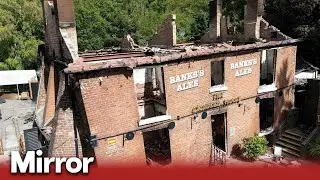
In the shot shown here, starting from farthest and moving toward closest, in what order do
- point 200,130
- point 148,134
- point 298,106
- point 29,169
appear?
point 298,106 → point 148,134 → point 200,130 → point 29,169

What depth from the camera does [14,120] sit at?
81.4ft

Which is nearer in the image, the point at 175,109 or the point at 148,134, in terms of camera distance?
the point at 175,109

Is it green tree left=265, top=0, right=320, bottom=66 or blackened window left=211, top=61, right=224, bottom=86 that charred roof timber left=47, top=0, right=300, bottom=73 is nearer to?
blackened window left=211, top=61, right=224, bottom=86

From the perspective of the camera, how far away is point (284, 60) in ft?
56.7

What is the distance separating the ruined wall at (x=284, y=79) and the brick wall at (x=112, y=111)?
8.18 metres

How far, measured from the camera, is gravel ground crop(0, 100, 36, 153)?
2073 cm

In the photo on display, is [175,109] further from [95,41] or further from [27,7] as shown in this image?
[27,7]

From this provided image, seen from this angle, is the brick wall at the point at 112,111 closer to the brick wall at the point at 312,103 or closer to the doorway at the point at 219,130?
the doorway at the point at 219,130

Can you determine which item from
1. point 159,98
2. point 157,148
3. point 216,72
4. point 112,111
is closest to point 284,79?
point 216,72

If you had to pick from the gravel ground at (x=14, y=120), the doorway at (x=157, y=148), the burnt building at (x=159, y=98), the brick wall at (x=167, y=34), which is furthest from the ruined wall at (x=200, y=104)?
the gravel ground at (x=14, y=120)

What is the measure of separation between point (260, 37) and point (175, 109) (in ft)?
28.6

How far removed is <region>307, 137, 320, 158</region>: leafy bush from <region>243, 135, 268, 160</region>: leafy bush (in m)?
2.01

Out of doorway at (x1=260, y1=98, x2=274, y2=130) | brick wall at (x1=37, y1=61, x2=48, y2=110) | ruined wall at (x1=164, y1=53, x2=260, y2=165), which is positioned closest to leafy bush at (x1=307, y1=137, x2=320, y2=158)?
doorway at (x1=260, y1=98, x2=274, y2=130)

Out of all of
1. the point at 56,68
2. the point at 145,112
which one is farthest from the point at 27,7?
the point at 145,112
